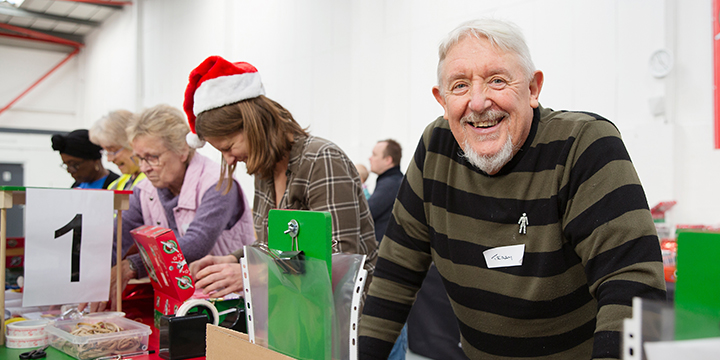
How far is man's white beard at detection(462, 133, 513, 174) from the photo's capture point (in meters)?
1.05

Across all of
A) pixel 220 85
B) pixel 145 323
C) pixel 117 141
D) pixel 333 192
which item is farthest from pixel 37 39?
pixel 333 192

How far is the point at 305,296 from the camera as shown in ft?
3.08

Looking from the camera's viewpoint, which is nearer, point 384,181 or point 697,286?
point 697,286

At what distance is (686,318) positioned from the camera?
0.48 m

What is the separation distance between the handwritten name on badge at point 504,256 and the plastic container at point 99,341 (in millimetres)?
963

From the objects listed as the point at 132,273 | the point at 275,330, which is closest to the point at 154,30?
the point at 132,273

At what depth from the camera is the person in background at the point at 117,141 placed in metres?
3.05

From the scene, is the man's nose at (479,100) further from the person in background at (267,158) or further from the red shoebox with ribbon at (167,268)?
the red shoebox with ribbon at (167,268)

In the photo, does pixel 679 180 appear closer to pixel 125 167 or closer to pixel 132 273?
pixel 132 273

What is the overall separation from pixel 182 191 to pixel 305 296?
134cm

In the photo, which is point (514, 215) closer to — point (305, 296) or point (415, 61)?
point (305, 296)

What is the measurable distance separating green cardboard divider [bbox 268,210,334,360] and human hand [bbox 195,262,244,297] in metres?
0.62

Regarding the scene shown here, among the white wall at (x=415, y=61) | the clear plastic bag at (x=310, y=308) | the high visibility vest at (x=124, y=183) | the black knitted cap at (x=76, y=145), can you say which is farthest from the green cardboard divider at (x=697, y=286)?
the black knitted cap at (x=76, y=145)

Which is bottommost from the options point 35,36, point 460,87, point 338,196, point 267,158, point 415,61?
point 338,196
